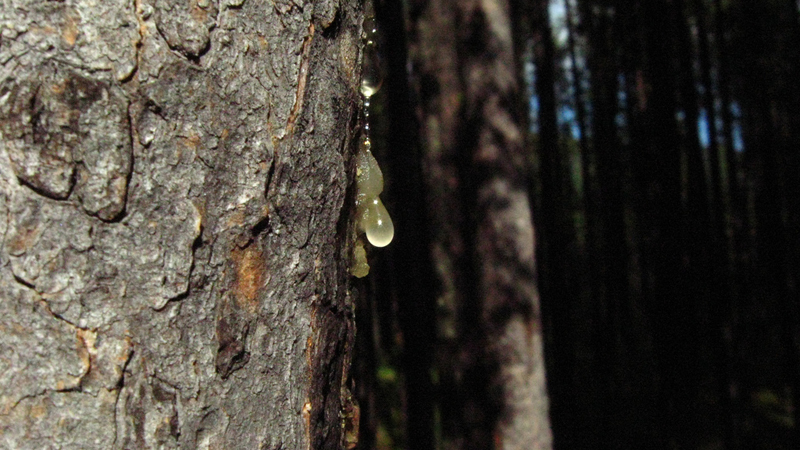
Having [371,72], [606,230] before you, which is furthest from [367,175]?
[606,230]

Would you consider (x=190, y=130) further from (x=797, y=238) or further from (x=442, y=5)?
(x=797, y=238)

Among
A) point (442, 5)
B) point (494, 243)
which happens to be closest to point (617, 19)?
point (442, 5)

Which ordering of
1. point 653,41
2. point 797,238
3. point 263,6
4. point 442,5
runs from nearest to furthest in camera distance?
point 263,6 → point 442,5 → point 653,41 → point 797,238

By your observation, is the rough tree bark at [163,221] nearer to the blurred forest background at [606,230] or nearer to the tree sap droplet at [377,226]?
the tree sap droplet at [377,226]

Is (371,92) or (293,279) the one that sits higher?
(371,92)

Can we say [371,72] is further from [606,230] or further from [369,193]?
[606,230]

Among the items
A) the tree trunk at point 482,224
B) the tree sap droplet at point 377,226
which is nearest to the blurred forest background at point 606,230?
the tree trunk at point 482,224
